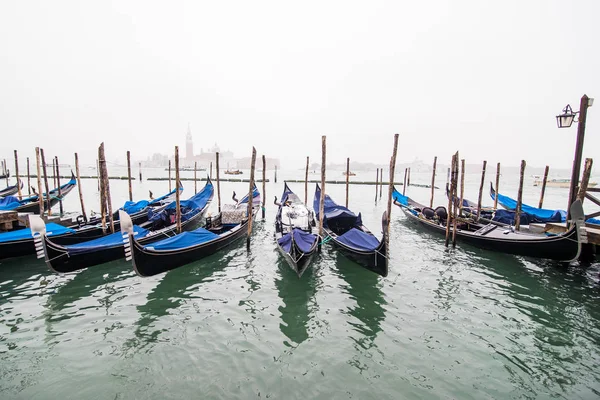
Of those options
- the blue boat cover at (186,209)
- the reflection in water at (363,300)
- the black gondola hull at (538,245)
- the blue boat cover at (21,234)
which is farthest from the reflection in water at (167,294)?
the black gondola hull at (538,245)

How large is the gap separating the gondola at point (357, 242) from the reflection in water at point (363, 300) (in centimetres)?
34

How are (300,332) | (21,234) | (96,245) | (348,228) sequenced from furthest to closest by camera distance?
(348,228) < (21,234) < (96,245) < (300,332)

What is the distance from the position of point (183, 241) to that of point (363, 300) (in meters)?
4.49

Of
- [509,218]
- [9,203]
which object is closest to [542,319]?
[509,218]

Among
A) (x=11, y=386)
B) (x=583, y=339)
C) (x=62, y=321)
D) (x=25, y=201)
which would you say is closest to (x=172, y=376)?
(x=11, y=386)


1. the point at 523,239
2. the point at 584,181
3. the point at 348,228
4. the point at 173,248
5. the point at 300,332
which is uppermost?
the point at 584,181

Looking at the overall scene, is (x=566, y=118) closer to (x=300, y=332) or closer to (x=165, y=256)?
(x=300, y=332)

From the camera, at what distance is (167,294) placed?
228 inches

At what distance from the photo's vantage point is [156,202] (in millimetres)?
13164

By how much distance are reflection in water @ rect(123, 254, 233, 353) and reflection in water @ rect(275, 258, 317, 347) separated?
69.0 inches

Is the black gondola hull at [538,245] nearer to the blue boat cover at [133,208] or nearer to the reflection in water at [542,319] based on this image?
the reflection in water at [542,319]

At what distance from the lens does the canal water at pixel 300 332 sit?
137 inches

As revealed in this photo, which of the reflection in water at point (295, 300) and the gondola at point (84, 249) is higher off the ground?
the gondola at point (84, 249)

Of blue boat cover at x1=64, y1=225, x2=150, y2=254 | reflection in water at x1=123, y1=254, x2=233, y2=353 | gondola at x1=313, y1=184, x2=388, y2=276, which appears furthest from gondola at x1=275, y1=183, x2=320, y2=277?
blue boat cover at x1=64, y1=225, x2=150, y2=254
